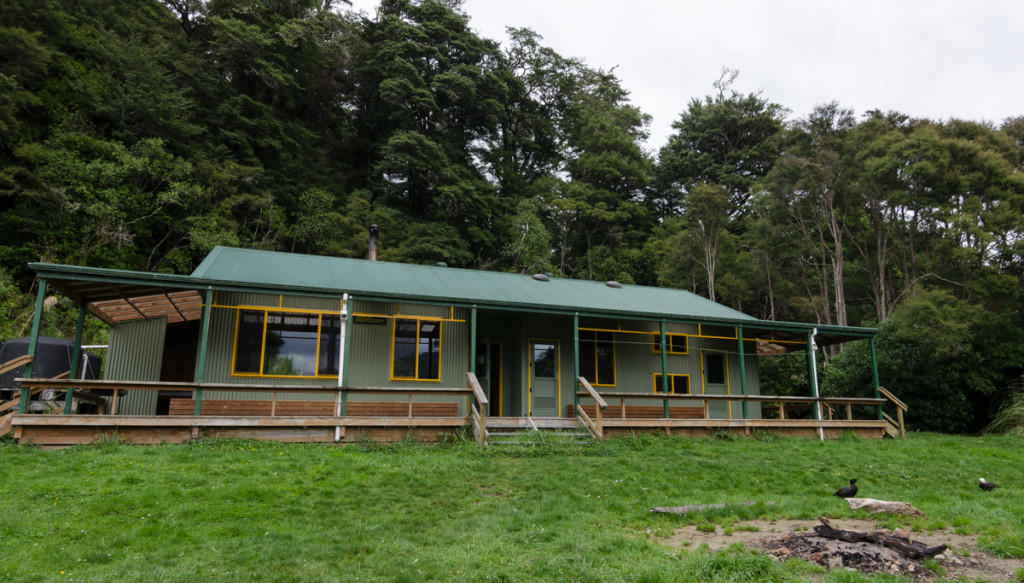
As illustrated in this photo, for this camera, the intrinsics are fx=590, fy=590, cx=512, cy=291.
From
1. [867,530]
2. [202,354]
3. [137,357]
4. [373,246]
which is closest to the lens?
[867,530]

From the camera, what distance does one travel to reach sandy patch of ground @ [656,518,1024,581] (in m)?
4.69

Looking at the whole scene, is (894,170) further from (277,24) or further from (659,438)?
(277,24)

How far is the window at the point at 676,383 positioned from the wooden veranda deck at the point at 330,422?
205 cm

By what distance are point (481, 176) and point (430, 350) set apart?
24438 millimetres

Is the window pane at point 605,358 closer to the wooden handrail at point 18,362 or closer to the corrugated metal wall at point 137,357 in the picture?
the corrugated metal wall at point 137,357

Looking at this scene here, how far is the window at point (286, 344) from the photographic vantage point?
13.1m

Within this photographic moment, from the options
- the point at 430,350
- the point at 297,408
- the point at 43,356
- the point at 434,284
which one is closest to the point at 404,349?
the point at 430,350

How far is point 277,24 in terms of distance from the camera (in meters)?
33.5

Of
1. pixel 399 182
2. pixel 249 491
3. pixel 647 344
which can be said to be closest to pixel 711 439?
pixel 647 344

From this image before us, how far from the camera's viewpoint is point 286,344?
13406 mm

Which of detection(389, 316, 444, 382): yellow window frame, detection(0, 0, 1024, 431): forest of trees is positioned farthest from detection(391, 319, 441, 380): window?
detection(0, 0, 1024, 431): forest of trees

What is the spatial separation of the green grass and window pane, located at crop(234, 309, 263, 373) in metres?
3.24

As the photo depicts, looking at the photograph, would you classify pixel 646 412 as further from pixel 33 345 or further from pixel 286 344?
pixel 33 345

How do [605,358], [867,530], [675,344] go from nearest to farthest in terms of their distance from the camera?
[867,530], [605,358], [675,344]
